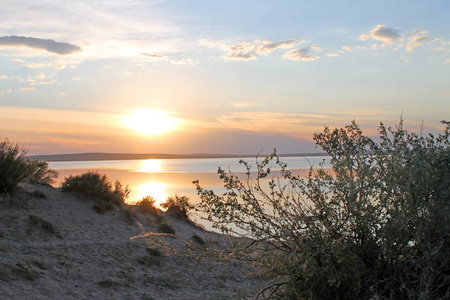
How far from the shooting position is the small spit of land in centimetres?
697

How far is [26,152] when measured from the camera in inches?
467

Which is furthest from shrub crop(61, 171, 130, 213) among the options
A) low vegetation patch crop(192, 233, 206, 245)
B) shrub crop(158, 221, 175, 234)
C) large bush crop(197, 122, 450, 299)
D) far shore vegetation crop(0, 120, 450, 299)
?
large bush crop(197, 122, 450, 299)

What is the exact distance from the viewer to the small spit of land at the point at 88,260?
6969 mm

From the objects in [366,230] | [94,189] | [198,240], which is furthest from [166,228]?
[366,230]

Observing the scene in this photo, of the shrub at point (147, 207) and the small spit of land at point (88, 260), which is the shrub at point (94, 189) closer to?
the small spit of land at point (88, 260)

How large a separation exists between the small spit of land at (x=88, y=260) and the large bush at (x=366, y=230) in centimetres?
130

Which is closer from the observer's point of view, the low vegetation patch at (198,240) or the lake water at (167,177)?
the low vegetation patch at (198,240)

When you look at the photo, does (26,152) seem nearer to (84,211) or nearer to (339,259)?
(84,211)

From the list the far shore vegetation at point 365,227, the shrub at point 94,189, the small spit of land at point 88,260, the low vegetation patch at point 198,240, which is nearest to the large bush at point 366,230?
the far shore vegetation at point 365,227

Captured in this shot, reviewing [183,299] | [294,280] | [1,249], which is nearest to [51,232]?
[1,249]

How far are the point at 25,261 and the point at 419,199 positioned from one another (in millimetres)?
6726

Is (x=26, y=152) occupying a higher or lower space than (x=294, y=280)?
higher

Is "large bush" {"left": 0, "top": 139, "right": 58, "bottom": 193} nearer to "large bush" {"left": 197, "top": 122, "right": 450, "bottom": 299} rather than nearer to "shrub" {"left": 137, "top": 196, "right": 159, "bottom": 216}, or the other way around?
"shrub" {"left": 137, "top": 196, "right": 159, "bottom": 216}

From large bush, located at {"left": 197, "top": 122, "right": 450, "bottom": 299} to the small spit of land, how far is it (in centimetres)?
130
